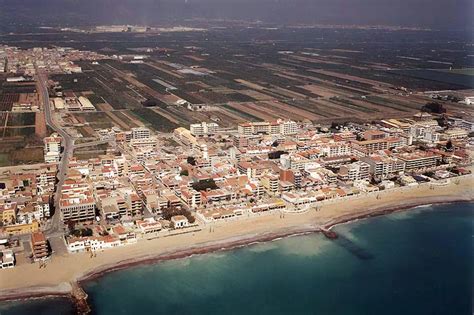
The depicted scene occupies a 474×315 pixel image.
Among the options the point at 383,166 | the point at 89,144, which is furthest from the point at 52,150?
the point at 383,166

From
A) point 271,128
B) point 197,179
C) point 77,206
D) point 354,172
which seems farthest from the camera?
point 271,128

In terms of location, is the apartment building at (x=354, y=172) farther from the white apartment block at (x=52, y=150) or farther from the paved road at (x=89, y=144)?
the white apartment block at (x=52, y=150)

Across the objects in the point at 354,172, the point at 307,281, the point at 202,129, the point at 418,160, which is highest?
the point at 202,129

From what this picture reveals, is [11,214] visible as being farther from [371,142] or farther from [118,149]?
[371,142]

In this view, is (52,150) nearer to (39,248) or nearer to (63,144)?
(63,144)

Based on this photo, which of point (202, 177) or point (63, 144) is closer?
point (202, 177)

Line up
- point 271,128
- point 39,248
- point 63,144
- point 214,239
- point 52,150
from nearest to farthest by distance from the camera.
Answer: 1. point 39,248
2. point 214,239
3. point 52,150
4. point 63,144
5. point 271,128

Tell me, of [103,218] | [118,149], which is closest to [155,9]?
[118,149]
